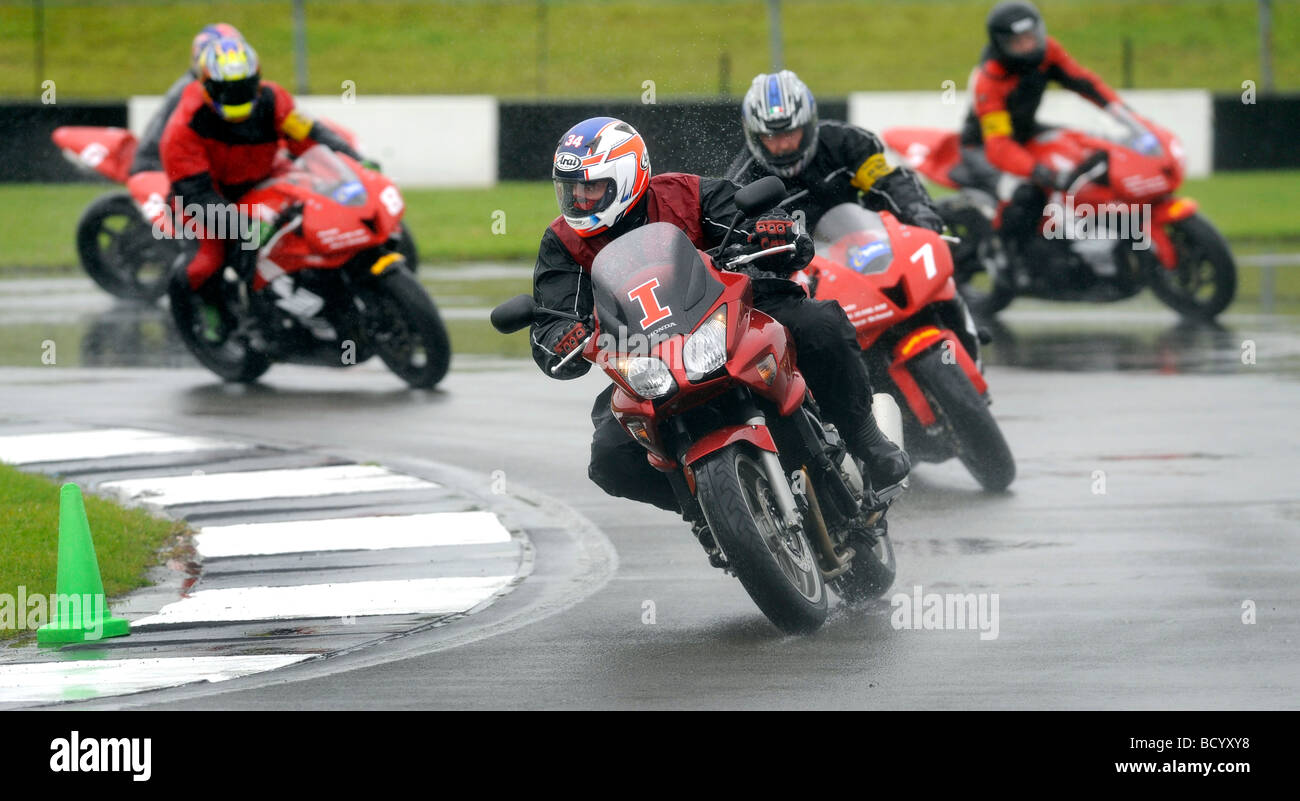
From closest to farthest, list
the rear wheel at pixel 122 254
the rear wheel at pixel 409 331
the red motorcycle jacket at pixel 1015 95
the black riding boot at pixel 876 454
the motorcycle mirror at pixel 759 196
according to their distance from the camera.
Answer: the motorcycle mirror at pixel 759 196, the black riding boot at pixel 876 454, the rear wheel at pixel 409 331, the red motorcycle jacket at pixel 1015 95, the rear wheel at pixel 122 254

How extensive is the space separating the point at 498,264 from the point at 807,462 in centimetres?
1361

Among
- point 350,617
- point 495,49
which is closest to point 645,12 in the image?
point 495,49

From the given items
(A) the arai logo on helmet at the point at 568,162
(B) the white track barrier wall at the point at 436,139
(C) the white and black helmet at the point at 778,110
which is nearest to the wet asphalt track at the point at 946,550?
(A) the arai logo on helmet at the point at 568,162

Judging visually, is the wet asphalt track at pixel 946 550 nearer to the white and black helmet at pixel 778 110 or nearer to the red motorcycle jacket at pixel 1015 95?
the red motorcycle jacket at pixel 1015 95

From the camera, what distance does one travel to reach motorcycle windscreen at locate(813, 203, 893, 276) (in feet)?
29.8

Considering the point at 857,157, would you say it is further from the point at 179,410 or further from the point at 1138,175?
the point at 1138,175

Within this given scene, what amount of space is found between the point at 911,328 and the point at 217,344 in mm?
5583

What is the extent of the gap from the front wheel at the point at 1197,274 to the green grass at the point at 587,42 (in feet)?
50.4

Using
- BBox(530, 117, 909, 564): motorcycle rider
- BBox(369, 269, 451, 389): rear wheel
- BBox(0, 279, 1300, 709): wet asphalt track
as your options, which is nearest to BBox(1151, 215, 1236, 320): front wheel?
BBox(0, 279, 1300, 709): wet asphalt track

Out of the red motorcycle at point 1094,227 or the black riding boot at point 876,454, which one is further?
the red motorcycle at point 1094,227

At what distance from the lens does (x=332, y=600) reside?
25.2ft

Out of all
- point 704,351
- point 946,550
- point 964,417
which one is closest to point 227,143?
point 964,417

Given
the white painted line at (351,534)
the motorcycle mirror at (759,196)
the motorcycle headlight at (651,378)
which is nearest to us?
the motorcycle headlight at (651,378)

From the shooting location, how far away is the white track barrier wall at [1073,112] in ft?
83.1
